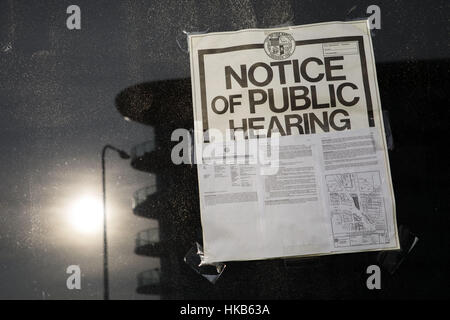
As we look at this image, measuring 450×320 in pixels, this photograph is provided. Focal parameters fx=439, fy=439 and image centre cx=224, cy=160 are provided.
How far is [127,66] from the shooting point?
3.50ft

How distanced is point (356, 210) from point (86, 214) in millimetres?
627

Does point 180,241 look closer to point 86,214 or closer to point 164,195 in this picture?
point 164,195

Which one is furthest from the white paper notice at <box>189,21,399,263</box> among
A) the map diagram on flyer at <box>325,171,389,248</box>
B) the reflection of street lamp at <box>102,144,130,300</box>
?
the reflection of street lamp at <box>102,144,130,300</box>

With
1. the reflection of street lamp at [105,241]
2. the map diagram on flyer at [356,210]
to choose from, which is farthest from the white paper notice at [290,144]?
the reflection of street lamp at [105,241]

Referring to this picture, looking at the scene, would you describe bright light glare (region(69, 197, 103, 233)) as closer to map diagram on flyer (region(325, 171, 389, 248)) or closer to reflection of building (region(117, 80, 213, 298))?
reflection of building (region(117, 80, 213, 298))

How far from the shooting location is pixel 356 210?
100cm

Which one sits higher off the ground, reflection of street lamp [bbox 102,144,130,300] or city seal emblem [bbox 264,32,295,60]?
city seal emblem [bbox 264,32,295,60]

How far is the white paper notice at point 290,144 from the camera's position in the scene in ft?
3.29

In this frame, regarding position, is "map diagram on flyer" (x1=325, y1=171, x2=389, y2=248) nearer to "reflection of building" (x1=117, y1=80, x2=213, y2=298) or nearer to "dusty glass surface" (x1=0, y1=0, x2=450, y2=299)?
"dusty glass surface" (x1=0, y1=0, x2=450, y2=299)

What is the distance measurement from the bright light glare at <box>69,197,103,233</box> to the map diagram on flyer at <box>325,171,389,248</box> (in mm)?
540

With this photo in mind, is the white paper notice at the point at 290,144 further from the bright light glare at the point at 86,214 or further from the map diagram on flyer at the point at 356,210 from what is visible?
the bright light glare at the point at 86,214

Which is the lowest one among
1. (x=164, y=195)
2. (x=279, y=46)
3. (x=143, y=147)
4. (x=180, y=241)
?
(x=180, y=241)

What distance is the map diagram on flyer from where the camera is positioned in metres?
1.00

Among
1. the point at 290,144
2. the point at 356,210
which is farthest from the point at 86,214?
the point at 356,210
